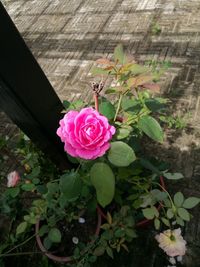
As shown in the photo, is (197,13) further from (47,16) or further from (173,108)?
(47,16)

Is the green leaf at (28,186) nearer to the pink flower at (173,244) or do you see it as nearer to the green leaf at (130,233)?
the green leaf at (130,233)

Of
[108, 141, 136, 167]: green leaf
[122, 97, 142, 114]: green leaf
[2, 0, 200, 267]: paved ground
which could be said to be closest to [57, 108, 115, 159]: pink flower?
[108, 141, 136, 167]: green leaf

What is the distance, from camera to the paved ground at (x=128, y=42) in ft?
10.8

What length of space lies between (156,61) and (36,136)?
100 inches

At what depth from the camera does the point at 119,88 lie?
186cm

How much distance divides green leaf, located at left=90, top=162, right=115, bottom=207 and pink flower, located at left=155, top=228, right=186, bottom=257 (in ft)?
2.00

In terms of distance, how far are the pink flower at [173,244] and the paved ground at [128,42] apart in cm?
91

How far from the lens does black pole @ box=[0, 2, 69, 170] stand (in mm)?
1566

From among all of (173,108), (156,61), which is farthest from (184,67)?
(173,108)

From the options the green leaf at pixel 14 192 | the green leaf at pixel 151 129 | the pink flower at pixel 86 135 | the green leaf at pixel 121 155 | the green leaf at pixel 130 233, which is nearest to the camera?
the pink flower at pixel 86 135

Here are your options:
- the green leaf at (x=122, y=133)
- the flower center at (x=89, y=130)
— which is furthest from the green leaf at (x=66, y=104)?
the flower center at (x=89, y=130)

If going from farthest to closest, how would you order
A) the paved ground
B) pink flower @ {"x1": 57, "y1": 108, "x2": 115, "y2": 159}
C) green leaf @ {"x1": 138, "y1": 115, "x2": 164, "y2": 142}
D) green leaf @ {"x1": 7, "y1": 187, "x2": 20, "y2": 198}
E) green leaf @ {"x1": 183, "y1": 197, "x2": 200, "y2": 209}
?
1. the paved ground
2. green leaf @ {"x1": 7, "y1": 187, "x2": 20, "y2": 198}
3. green leaf @ {"x1": 183, "y1": 197, "x2": 200, "y2": 209}
4. green leaf @ {"x1": 138, "y1": 115, "x2": 164, "y2": 142}
5. pink flower @ {"x1": 57, "y1": 108, "x2": 115, "y2": 159}

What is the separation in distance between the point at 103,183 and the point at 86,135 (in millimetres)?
305

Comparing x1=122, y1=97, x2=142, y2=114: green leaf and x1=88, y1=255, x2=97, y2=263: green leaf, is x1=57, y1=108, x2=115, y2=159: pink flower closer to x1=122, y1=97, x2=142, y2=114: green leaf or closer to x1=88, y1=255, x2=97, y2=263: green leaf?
x1=122, y1=97, x2=142, y2=114: green leaf
